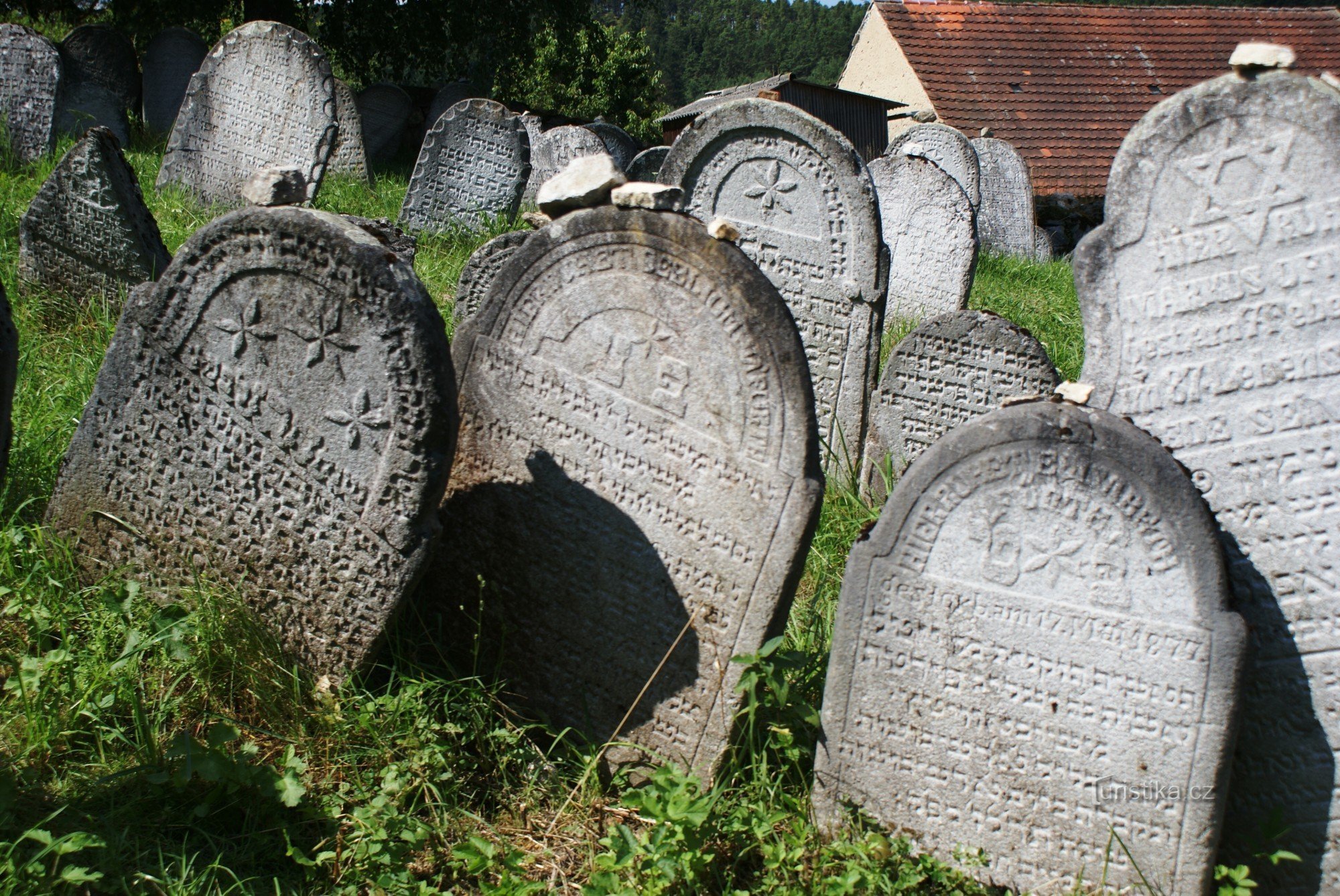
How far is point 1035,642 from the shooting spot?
89.4 inches

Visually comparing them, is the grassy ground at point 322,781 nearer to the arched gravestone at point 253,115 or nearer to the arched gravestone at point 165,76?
the arched gravestone at point 253,115

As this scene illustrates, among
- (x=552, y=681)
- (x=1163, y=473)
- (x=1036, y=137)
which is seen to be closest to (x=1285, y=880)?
(x=1163, y=473)

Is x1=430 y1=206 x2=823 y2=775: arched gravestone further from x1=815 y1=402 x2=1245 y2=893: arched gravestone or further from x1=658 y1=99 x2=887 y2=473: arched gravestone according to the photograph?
x1=658 y1=99 x2=887 y2=473: arched gravestone

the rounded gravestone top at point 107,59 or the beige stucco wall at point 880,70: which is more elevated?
the beige stucco wall at point 880,70

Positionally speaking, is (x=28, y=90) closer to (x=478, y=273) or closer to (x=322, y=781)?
(x=478, y=273)

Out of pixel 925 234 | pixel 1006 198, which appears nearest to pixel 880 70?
pixel 1006 198

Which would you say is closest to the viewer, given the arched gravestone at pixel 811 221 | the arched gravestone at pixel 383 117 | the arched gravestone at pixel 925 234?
the arched gravestone at pixel 811 221

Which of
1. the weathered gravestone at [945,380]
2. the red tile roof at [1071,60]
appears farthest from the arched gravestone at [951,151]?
the red tile roof at [1071,60]

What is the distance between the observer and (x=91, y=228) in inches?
167

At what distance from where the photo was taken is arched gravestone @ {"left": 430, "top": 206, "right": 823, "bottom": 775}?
2527mm

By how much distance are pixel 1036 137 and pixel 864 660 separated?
13381 mm

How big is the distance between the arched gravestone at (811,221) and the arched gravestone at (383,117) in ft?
25.1

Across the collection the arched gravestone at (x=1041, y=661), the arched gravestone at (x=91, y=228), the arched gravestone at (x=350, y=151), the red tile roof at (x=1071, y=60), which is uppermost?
the red tile roof at (x=1071, y=60)

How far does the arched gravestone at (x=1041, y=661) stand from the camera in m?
2.15
